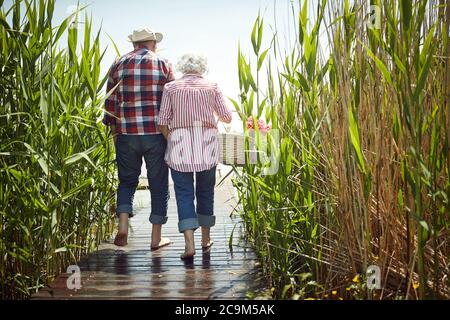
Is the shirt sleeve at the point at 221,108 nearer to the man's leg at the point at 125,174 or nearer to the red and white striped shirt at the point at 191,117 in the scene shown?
the red and white striped shirt at the point at 191,117

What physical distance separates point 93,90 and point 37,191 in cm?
77

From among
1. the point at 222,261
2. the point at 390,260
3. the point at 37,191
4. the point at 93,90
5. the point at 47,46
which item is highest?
the point at 47,46

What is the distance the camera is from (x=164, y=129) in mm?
3088

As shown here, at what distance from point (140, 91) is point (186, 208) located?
713 millimetres

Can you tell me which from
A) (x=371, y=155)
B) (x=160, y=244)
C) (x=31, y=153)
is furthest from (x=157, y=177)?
(x=371, y=155)

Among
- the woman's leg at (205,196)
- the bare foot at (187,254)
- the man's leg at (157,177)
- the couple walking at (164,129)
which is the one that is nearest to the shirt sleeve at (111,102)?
the couple walking at (164,129)

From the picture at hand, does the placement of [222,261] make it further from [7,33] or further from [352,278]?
[7,33]

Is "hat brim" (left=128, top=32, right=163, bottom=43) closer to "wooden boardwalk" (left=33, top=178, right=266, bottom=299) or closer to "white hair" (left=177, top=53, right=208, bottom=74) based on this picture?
"white hair" (left=177, top=53, right=208, bottom=74)

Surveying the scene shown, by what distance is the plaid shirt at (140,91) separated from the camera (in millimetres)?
3131

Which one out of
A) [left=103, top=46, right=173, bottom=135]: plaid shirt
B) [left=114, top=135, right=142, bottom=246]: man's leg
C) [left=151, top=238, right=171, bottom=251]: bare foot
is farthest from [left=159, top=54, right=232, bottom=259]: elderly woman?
[left=151, top=238, right=171, bottom=251]: bare foot

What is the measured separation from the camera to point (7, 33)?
243 cm

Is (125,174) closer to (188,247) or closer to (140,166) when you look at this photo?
(140,166)

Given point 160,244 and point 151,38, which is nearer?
point 151,38

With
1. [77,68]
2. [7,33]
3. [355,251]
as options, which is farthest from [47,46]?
[355,251]
